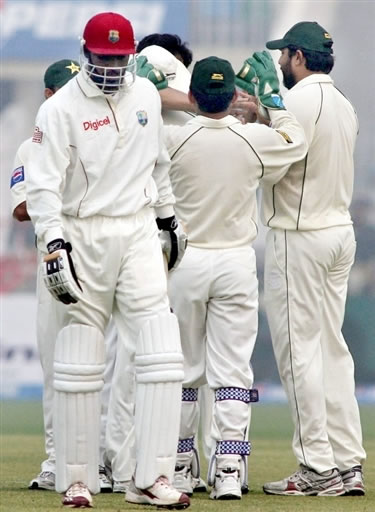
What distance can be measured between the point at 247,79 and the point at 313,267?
81 centimetres

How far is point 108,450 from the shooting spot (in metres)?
6.04

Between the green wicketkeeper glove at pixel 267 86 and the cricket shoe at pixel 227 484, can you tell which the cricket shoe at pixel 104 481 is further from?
the green wicketkeeper glove at pixel 267 86

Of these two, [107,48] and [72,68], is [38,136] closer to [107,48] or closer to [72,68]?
[107,48]

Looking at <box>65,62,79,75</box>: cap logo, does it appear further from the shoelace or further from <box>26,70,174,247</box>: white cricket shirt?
the shoelace

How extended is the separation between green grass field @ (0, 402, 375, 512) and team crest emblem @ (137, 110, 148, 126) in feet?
4.26

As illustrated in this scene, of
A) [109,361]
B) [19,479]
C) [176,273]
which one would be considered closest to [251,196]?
[176,273]

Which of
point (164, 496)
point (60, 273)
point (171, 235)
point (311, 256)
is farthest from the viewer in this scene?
point (311, 256)

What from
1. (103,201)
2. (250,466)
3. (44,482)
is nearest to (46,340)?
(44,482)

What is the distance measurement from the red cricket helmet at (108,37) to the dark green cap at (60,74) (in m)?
1.25

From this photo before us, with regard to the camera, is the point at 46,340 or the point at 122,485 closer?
the point at 122,485

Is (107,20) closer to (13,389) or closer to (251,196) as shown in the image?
(251,196)

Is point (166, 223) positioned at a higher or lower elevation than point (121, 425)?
higher

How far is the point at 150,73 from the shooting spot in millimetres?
5910

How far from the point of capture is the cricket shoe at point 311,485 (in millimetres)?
6004
